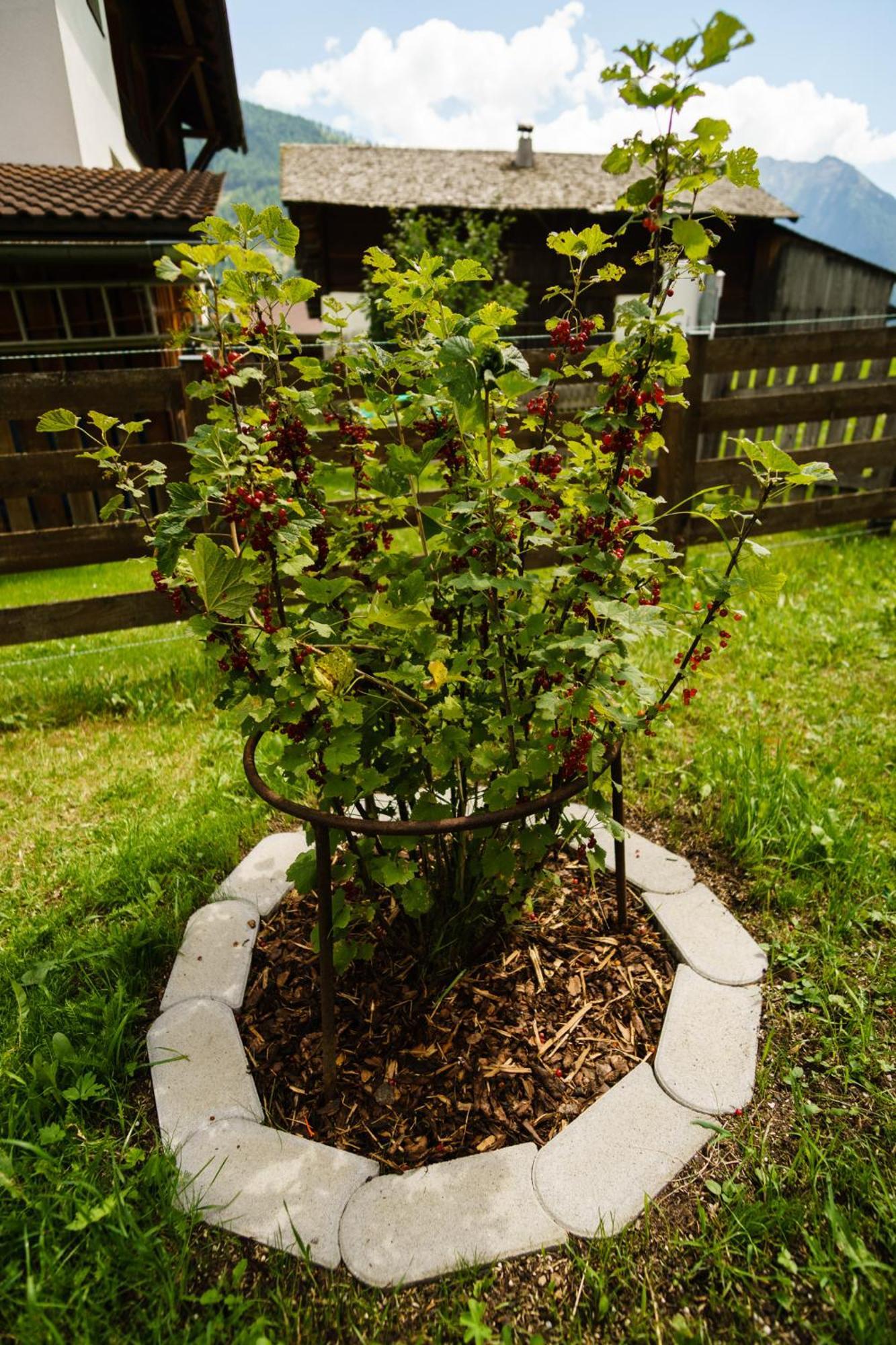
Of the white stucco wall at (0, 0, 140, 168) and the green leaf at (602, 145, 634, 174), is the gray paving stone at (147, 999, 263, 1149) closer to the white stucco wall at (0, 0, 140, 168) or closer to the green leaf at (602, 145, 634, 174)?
the green leaf at (602, 145, 634, 174)

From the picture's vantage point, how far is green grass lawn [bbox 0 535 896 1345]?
1.27 m

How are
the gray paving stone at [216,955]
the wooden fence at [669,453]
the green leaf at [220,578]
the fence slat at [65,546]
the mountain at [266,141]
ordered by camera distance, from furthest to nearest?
the mountain at [266,141]
the fence slat at [65,546]
the wooden fence at [669,453]
the gray paving stone at [216,955]
the green leaf at [220,578]

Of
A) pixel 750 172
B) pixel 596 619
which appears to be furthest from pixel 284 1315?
pixel 750 172

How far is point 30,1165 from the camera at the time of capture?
1.49 m

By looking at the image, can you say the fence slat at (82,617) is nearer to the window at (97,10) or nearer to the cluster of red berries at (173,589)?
the cluster of red berries at (173,589)

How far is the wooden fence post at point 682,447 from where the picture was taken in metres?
4.41

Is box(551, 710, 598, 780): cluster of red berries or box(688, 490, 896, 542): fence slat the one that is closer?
box(551, 710, 598, 780): cluster of red berries

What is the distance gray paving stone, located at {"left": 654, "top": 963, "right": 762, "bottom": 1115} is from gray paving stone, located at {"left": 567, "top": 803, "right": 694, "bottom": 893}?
0.33 metres

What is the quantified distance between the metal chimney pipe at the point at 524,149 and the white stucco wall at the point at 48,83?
9.67 m

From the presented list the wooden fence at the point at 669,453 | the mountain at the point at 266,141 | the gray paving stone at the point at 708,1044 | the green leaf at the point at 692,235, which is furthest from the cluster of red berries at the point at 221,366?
the mountain at the point at 266,141

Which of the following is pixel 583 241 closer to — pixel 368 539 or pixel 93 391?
pixel 368 539

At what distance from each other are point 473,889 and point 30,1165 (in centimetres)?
107

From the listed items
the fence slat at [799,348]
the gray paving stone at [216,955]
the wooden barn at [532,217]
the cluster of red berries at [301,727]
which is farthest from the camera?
the wooden barn at [532,217]

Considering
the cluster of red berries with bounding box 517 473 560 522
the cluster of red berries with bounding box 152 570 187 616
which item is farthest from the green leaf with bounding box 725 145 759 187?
the cluster of red berries with bounding box 152 570 187 616
